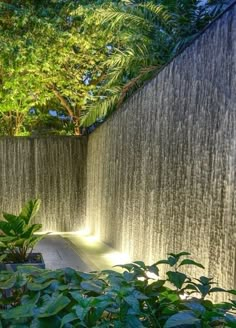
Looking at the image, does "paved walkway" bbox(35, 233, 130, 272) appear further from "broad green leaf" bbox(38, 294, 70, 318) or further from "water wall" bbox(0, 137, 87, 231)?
"broad green leaf" bbox(38, 294, 70, 318)

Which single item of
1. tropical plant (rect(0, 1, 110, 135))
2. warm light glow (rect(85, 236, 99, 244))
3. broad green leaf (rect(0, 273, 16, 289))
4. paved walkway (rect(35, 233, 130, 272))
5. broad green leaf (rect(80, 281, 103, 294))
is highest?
tropical plant (rect(0, 1, 110, 135))

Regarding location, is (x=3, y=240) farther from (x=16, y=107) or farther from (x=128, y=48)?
(x=16, y=107)

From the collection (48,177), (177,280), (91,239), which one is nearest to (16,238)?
(177,280)

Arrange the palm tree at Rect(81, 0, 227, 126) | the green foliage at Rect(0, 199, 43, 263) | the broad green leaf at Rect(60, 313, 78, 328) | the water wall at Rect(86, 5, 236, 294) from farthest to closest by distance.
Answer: the palm tree at Rect(81, 0, 227, 126)
the green foliage at Rect(0, 199, 43, 263)
the water wall at Rect(86, 5, 236, 294)
the broad green leaf at Rect(60, 313, 78, 328)

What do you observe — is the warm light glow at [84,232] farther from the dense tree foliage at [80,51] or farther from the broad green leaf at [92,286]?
the broad green leaf at [92,286]

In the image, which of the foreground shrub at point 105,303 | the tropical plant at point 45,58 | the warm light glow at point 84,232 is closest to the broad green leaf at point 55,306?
the foreground shrub at point 105,303

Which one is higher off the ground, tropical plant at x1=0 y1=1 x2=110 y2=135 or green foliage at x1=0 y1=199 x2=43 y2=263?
tropical plant at x1=0 y1=1 x2=110 y2=135

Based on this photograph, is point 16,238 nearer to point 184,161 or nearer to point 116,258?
point 184,161

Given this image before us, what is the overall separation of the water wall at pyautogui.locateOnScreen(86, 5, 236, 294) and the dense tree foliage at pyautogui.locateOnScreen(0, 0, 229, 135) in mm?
978

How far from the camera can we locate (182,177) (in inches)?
142

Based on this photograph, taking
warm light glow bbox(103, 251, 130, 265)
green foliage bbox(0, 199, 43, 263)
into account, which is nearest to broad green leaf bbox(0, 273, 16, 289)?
green foliage bbox(0, 199, 43, 263)

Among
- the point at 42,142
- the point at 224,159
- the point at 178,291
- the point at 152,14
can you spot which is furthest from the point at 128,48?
the point at 178,291

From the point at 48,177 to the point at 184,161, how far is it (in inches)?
154

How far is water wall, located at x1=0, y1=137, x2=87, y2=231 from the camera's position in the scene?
688 centimetres
